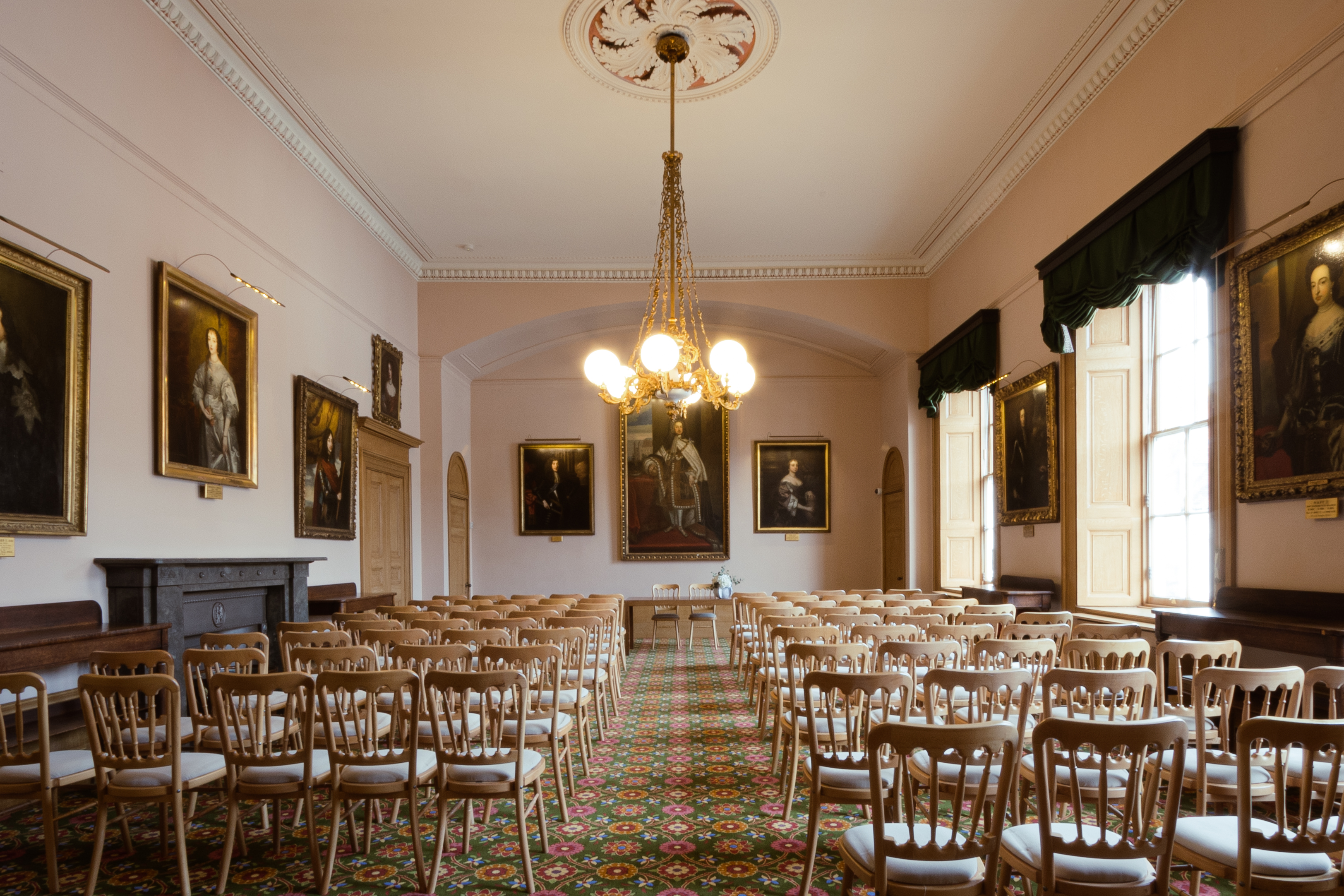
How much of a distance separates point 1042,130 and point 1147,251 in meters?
2.62

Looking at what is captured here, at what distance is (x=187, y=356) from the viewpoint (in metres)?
6.64

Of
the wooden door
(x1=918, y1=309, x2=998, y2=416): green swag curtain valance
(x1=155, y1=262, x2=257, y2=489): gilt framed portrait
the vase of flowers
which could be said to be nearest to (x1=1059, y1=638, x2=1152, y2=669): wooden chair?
(x1=155, y1=262, x2=257, y2=489): gilt framed portrait

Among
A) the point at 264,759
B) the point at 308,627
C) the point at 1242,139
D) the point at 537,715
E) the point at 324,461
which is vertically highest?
the point at 1242,139

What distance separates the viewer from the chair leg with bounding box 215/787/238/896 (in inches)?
140

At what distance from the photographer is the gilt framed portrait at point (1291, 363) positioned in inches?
185

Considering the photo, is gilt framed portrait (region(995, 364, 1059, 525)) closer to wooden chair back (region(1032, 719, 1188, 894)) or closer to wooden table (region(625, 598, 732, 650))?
wooden table (region(625, 598, 732, 650))

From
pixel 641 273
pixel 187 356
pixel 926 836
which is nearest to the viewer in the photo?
pixel 926 836

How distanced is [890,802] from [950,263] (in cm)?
989

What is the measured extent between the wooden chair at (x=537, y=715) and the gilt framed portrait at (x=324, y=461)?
4640 mm

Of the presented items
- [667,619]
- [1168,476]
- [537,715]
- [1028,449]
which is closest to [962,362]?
[1028,449]

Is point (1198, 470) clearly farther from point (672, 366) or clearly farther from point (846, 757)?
point (846, 757)

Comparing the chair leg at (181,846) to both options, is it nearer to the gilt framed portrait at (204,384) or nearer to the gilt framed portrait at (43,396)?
the gilt framed portrait at (43,396)

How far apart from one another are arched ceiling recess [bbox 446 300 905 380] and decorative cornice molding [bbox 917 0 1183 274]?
1.87 m

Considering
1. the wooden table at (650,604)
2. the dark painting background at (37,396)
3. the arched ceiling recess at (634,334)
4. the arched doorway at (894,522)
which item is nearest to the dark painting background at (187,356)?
the dark painting background at (37,396)
